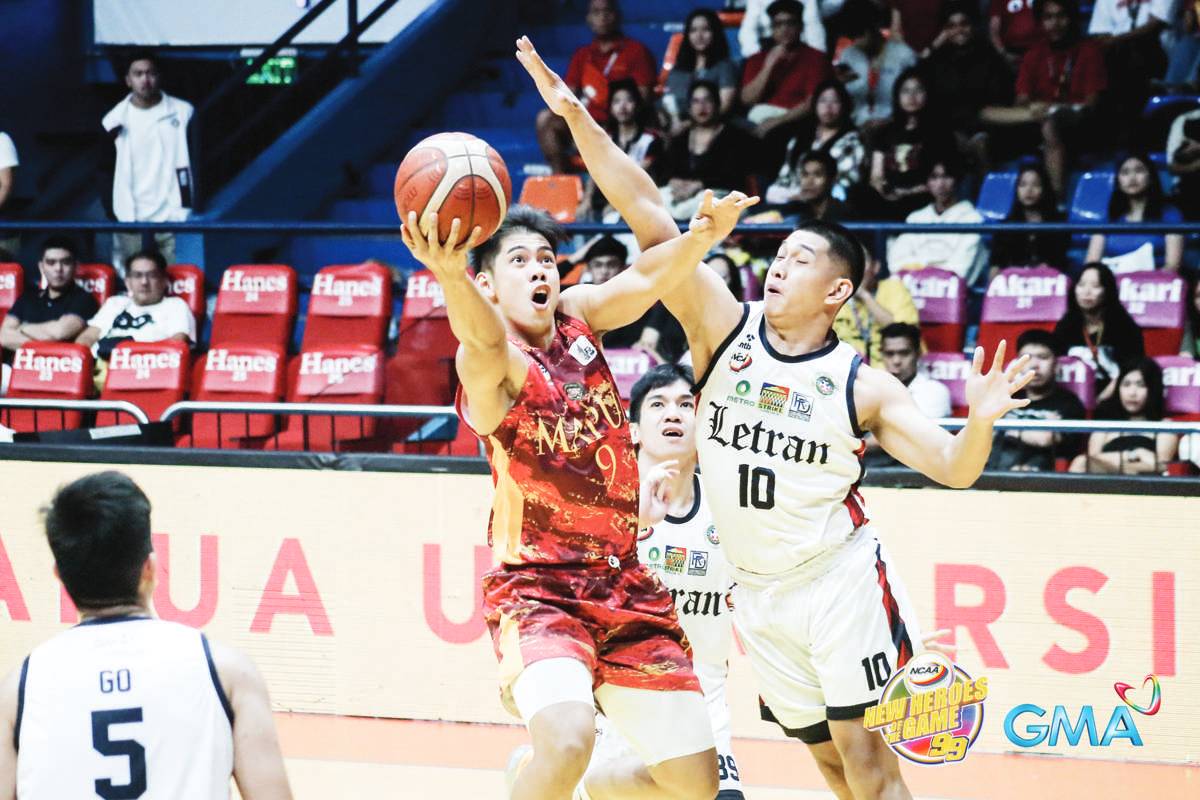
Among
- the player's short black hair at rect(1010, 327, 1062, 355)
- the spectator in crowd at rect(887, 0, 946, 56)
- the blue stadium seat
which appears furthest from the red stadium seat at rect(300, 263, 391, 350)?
the spectator in crowd at rect(887, 0, 946, 56)

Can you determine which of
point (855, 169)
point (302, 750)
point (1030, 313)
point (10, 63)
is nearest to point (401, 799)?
point (302, 750)

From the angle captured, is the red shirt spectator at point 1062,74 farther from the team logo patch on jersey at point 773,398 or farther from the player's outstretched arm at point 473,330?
the player's outstretched arm at point 473,330

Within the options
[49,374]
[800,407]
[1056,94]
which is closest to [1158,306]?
[1056,94]

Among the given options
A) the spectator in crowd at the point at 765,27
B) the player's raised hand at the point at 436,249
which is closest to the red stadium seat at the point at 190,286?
the spectator in crowd at the point at 765,27

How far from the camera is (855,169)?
30.0ft

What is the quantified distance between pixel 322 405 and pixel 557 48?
18.3ft

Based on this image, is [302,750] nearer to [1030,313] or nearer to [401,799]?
[401,799]

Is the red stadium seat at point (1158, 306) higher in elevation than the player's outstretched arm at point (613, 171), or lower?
lower

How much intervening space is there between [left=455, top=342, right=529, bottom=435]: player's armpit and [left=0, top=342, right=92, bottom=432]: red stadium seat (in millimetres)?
5308

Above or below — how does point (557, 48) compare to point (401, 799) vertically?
above

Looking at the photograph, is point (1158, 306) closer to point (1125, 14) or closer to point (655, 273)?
point (1125, 14)

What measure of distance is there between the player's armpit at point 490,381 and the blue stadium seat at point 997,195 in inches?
215

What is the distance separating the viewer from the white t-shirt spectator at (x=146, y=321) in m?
9.28

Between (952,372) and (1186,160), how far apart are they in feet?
6.85
